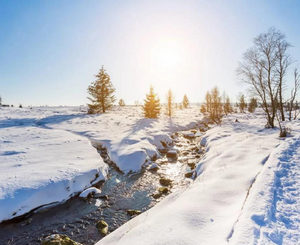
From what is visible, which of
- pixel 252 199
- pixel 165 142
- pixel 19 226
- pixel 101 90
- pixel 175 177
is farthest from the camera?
pixel 101 90

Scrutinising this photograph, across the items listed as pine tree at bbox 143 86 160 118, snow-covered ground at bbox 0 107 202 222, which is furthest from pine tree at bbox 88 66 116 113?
snow-covered ground at bbox 0 107 202 222

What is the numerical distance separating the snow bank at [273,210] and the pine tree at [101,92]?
28704 millimetres

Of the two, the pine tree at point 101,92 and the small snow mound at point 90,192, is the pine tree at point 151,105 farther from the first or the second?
the small snow mound at point 90,192

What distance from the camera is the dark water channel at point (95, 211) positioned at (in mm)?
5311

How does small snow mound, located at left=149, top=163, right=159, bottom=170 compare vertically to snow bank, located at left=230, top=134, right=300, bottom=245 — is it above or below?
below

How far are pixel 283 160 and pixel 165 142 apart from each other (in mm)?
10991

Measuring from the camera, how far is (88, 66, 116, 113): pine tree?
1194 inches

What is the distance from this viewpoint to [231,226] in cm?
346

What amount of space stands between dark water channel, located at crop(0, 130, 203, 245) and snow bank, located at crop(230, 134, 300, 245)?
3959 millimetres

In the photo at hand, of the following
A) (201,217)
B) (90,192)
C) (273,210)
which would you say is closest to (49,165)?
(90,192)

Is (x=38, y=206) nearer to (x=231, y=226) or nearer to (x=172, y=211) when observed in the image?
(x=172, y=211)

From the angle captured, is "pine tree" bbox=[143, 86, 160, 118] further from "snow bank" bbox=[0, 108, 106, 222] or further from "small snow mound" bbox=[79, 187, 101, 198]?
"small snow mound" bbox=[79, 187, 101, 198]

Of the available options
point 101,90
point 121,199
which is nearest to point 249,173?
point 121,199

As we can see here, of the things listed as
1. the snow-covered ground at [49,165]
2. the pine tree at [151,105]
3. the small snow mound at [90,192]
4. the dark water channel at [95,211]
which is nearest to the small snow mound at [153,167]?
the dark water channel at [95,211]
